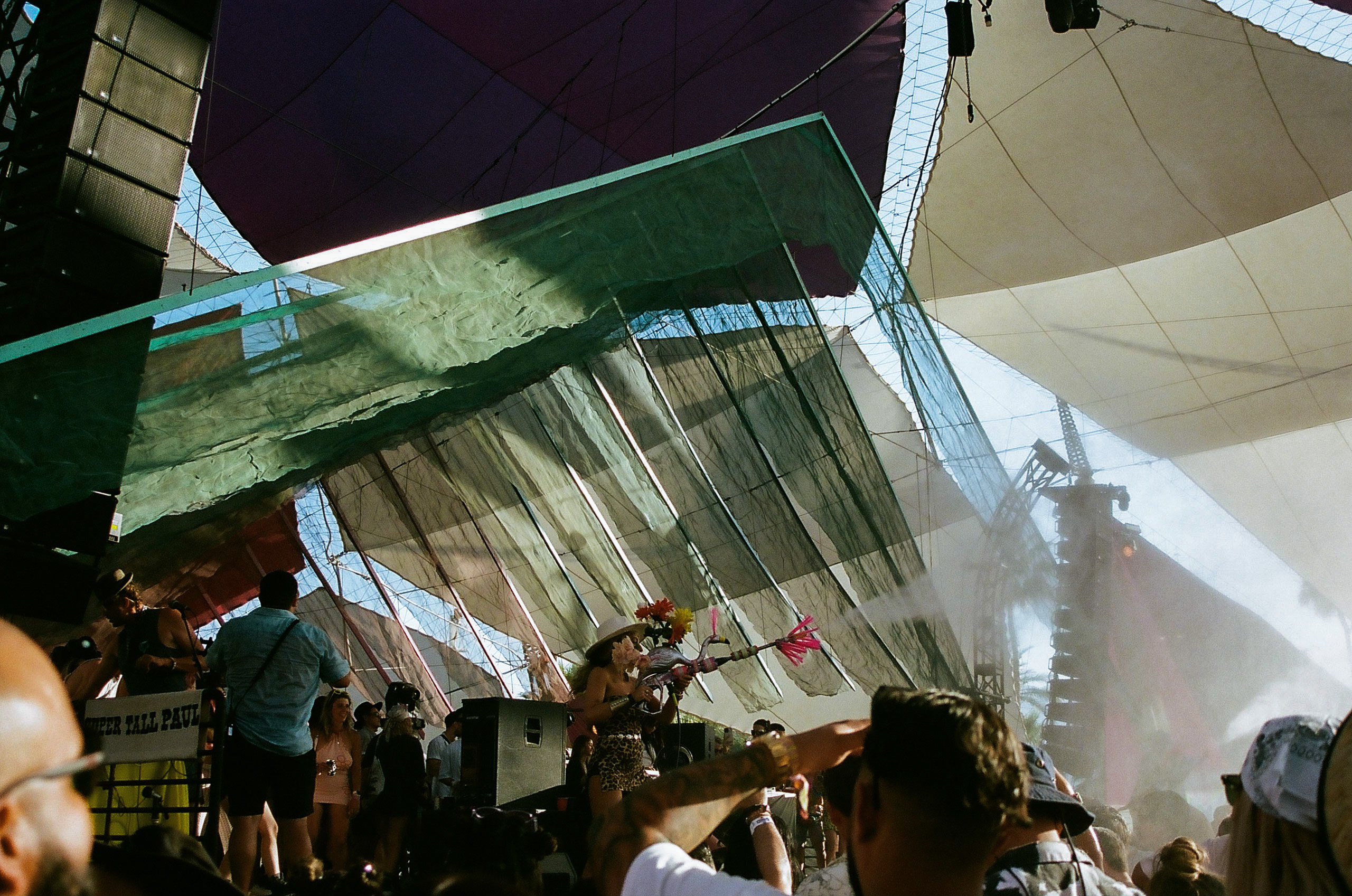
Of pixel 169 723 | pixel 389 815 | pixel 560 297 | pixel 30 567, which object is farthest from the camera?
pixel 389 815

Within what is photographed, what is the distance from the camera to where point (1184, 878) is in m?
2.81

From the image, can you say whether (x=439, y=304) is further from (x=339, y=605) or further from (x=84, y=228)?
(x=339, y=605)

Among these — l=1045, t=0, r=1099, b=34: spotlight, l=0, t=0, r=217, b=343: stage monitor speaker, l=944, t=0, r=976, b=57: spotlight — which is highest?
l=944, t=0, r=976, b=57: spotlight

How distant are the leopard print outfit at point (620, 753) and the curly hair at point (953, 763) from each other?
12.9 ft

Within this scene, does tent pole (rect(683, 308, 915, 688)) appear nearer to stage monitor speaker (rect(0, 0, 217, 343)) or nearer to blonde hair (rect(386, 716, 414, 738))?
blonde hair (rect(386, 716, 414, 738))

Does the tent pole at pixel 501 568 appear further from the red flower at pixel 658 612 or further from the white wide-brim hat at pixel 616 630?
the red flower at pixel 658 612

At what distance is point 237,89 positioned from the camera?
1199cm

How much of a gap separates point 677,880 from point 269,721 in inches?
122

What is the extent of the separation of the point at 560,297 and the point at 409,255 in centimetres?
86

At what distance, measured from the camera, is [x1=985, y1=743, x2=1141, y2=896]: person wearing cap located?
1.87m

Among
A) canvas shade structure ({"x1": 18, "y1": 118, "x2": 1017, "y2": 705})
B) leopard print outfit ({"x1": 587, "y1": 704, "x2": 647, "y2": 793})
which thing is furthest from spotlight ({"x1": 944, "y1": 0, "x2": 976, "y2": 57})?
leopard print outfit ({"x1": 587, "y1": 704, "x2": 647, "y2": 793})

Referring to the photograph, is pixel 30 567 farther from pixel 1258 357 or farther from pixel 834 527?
pixel 1258 357

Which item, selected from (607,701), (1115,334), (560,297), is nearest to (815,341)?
(560,297)

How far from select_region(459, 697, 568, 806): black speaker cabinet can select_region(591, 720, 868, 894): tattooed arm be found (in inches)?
206
